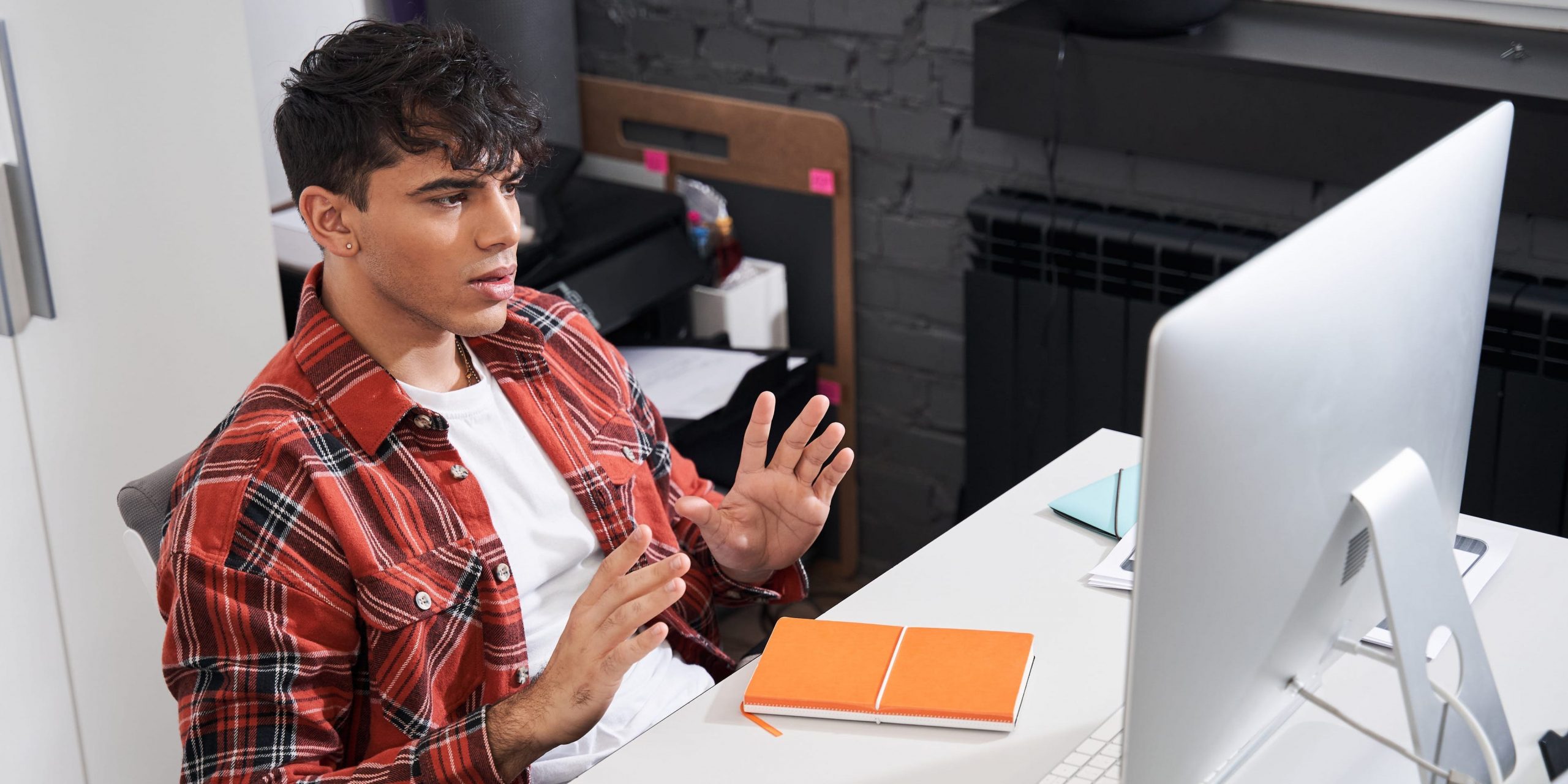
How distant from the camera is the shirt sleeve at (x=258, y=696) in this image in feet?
3.82

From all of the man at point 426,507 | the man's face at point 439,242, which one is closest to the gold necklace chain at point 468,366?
the man at point 426,507

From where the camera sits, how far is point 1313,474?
2.93ft

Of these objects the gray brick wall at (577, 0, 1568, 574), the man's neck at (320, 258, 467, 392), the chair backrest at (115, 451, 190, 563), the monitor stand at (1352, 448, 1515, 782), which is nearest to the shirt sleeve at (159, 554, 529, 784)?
the chair backrest at (115, 451, 190, 563)

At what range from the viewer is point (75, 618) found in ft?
5.92

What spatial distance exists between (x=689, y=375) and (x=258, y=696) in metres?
1.17

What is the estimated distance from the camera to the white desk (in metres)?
1.13

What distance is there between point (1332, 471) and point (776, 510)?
663mm

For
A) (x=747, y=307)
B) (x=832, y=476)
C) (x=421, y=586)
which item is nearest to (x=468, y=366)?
(x=421, y=586)

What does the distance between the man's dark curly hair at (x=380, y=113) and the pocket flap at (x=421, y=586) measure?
12.5 inches

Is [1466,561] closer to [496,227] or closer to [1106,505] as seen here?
[1106,505]

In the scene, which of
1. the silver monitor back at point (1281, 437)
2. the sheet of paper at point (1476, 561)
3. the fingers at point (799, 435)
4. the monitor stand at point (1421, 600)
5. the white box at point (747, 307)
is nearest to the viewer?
the silver monitor back at point (1281, 437)

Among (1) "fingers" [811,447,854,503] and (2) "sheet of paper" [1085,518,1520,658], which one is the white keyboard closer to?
(2) "sheet of paper" [1085,518,1520,658]

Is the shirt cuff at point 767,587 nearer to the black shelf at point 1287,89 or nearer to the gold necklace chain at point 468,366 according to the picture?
the gold necklace chain at point 468,366

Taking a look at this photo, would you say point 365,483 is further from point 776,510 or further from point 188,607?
point 776,510
